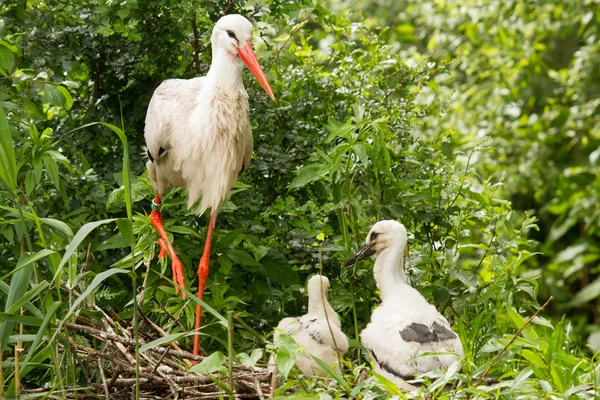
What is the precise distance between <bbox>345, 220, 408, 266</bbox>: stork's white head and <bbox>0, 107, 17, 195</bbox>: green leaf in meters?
1.60

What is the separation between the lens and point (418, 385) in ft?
12.3

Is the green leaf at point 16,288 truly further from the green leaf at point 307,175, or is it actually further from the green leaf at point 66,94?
the green leaf at point 307,175

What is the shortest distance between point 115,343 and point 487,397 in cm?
141

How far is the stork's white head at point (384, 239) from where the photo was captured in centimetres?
426

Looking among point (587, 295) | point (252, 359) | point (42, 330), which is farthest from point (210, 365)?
point (587, 295)

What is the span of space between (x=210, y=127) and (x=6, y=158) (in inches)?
50.0

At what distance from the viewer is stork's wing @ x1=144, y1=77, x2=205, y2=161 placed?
464 cm

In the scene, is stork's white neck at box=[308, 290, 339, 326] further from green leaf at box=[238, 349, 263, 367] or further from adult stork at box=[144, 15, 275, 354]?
green leaf at box=[238, 349, 263, 367]

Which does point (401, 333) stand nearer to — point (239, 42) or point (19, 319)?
point (19, 319)

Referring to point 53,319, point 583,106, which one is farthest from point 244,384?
point 583,106

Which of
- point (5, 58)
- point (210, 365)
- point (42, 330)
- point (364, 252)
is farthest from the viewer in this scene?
point (364, 252)

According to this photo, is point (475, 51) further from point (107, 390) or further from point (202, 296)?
point (107, 390)

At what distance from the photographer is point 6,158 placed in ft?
11.3

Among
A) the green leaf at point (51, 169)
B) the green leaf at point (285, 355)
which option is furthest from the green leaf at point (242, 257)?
the green leaf at point (285, 355)
